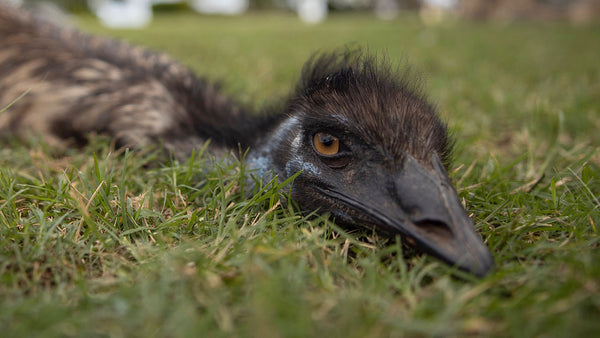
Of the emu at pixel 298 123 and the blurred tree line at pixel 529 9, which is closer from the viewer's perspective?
the emu at pixel 298 123

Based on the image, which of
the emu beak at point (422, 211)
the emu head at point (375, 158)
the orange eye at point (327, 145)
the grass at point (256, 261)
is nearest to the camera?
the grass at point (256, 261)

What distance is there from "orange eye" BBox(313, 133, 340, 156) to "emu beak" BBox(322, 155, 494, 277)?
22 cm

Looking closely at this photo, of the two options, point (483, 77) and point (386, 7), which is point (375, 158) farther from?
point (386, 7)

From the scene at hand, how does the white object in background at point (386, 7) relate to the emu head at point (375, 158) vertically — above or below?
above

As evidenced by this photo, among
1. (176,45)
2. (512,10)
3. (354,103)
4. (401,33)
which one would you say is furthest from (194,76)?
(512,10)

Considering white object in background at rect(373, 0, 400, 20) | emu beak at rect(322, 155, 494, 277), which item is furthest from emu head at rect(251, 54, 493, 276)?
white object in background at rect(373, 0, 400, 20)

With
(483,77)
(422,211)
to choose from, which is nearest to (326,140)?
(422,211)

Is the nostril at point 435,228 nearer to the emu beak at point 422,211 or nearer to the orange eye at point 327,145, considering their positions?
the emu beak at point 422,211

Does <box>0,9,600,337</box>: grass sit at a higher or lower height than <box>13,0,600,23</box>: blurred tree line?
lower

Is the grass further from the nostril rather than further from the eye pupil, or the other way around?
the eye pupil

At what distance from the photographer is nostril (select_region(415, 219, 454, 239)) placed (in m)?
1.97

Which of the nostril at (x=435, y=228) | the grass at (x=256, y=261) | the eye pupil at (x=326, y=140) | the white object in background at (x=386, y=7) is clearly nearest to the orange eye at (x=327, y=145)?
the eye pupil at (x=326, y=140)

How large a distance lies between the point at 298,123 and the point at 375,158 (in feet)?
1.98

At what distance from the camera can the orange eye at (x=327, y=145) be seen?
2.43 meters
